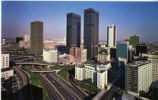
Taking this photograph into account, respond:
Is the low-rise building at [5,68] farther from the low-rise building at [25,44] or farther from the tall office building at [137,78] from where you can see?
the tall office building at [137,78]

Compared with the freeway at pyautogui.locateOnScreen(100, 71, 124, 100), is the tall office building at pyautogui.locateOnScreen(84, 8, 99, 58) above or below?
above

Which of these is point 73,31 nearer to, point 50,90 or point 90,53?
point 90,53

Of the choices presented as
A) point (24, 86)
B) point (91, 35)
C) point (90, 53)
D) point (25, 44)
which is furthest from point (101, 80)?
point (25, 44)

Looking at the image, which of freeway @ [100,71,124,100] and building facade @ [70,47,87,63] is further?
building facade @ [70,47,87,63]

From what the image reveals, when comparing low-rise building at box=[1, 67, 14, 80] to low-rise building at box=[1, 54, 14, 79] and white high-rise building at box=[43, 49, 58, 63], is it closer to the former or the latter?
low-rise building at box=[1, 54, 14, 79]

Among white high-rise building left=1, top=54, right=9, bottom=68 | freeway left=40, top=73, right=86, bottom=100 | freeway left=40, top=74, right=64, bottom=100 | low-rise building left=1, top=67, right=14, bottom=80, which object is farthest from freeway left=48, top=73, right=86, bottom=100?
white high-rise building left=1, top=54, right=9, bottom=68

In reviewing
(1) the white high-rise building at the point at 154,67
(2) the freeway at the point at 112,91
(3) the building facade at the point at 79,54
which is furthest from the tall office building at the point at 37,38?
(1) the white high-rise building at the point at 154,67
